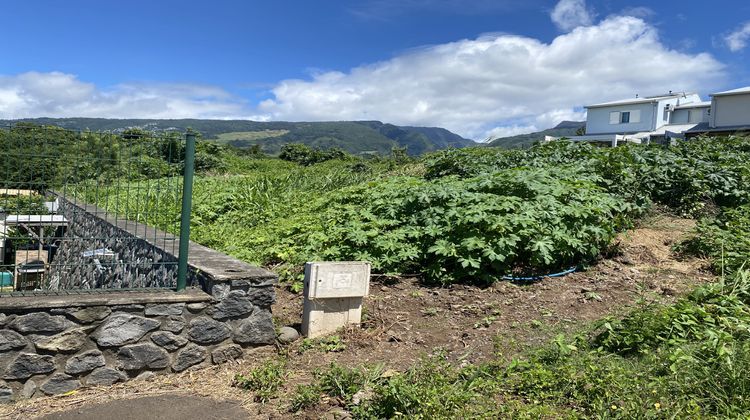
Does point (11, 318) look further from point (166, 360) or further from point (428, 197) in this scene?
point (428, 197)

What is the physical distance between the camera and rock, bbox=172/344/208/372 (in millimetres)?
4051

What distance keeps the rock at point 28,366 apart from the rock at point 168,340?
65 cm

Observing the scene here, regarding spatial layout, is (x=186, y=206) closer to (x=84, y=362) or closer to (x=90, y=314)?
Answer: (x=90, y=314)

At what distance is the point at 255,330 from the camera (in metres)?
4.31

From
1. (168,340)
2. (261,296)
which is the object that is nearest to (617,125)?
(261,296)

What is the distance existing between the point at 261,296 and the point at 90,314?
1177 mm

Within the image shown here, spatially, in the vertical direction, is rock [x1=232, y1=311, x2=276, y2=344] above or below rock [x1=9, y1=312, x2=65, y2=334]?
below

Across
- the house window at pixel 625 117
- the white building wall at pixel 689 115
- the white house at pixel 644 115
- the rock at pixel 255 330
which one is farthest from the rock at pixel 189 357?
the white building wall at pixel 689 115

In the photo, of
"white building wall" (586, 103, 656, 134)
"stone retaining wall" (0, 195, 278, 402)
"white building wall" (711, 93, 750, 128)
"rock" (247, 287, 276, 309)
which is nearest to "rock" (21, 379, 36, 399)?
"stone retaining wall" (0, 195, 278, 402)

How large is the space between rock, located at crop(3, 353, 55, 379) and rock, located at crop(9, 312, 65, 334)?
0.54 ft

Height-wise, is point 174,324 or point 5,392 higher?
point 174,324

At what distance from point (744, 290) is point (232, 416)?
4.19 m

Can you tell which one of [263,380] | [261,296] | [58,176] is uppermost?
[58,176]

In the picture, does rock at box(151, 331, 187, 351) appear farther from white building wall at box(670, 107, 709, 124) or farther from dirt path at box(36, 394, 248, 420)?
white building wall at box(670, 107, 709, 124)
